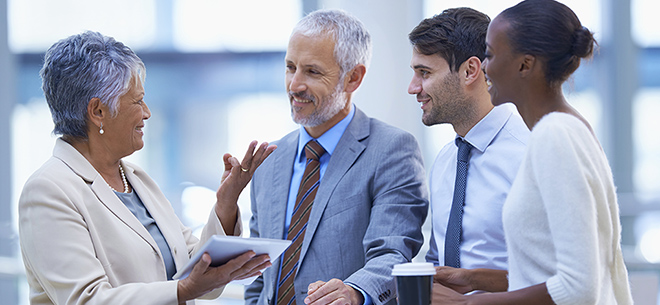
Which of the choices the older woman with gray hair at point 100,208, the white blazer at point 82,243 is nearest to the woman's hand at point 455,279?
the older woman with gray hair at point 100,208

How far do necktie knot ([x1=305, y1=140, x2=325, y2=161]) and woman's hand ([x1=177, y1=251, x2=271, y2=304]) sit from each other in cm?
61

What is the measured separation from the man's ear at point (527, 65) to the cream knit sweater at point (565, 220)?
127 millimetres

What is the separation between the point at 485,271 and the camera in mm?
1747

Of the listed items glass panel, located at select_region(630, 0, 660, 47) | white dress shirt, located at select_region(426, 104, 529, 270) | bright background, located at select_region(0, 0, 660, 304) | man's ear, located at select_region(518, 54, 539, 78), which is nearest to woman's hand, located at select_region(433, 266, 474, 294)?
white dress shirt, located at select_region(426, 104, 529, 270)

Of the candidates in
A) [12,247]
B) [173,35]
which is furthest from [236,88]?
[12,247]

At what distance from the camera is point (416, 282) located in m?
1.31

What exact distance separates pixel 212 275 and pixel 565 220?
38.4 inches

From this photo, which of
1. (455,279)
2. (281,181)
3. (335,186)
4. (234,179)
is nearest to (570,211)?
(455,279)

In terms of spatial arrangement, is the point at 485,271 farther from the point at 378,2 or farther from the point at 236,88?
the point at 236,88

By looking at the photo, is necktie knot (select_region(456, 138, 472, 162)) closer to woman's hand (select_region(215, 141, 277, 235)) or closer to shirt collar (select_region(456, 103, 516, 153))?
shirt collar (select_region(456, 103, 516, 153))

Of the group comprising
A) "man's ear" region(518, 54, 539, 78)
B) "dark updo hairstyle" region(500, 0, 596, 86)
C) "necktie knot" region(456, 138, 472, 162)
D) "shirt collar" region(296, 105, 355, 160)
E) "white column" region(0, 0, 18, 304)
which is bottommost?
"white column" region(0, 0, 18, 304)

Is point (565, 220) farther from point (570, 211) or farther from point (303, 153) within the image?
point (303, 153)

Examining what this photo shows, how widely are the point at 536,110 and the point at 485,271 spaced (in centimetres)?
57

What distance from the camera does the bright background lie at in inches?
148
